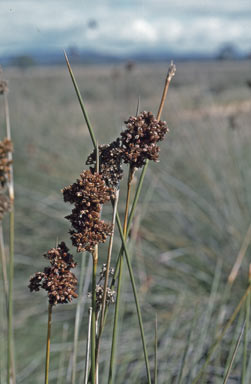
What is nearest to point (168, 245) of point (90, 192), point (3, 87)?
point (3, 87)

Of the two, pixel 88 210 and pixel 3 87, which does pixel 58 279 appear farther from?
pixel 3 87

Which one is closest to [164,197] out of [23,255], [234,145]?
[234,145]

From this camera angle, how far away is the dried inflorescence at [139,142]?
0.45 metres

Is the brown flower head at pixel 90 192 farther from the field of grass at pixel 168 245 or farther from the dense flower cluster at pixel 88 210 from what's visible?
the field of grass at pixel 168 245

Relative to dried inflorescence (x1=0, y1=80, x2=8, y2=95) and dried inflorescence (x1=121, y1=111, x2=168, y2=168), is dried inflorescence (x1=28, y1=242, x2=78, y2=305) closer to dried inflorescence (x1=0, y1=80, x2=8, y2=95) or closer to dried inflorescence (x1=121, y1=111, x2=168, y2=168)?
dried inflorescence (x1=121, y1=111, x2=168, y2=168)

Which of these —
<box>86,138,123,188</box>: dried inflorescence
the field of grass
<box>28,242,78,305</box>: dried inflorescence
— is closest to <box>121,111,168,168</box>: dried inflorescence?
<box>86,138,123,188</box>: dried inflorescence

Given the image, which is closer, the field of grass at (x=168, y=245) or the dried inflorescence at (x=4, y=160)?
the dried inflorescence at (x=4, y=160)

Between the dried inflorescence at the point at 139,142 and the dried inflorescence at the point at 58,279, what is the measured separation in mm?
112

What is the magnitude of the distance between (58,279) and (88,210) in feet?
0.26

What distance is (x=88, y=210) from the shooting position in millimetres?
436

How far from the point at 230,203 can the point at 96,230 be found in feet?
5.19

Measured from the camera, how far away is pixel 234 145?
2305 mm

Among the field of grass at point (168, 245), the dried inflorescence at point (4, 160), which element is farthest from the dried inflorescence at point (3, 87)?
the field of grass at point (168, 245)

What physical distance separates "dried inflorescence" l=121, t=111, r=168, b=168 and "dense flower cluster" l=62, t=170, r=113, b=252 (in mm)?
38
